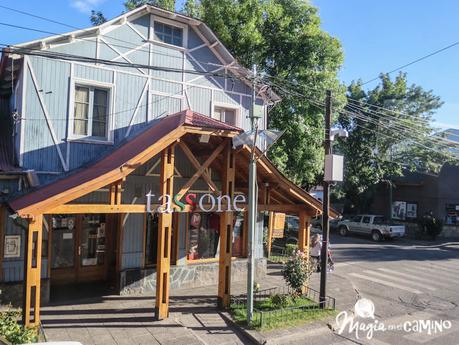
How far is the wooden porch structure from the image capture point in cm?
890

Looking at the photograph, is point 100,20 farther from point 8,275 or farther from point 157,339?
point 157,339

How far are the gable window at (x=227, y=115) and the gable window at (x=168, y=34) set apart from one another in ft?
8.63

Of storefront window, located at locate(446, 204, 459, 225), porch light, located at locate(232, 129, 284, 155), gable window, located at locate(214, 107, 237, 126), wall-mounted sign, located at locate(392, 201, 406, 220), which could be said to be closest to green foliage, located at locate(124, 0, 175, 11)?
gable window, located at locate(214, 107, 237, 126)

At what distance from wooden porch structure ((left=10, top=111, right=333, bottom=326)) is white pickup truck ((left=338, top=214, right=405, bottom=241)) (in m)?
17.8

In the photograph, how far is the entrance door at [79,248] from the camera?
12.7 metres

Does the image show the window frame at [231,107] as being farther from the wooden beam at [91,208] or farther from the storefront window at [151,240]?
the wooden beam at [91,208]

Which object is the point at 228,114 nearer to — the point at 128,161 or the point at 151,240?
the point at 151,240

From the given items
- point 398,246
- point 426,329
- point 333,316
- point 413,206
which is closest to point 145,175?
point 333,316

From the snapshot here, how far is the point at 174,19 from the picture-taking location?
45.2 ft

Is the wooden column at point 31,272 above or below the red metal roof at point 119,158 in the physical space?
below

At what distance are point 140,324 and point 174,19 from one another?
951 cm

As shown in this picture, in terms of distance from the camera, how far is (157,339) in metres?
9.20

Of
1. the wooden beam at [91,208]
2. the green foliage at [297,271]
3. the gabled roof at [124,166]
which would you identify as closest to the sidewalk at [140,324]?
the green foliage at [297,271]

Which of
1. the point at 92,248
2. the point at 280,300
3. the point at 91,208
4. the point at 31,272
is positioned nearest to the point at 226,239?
the point at 280,300
